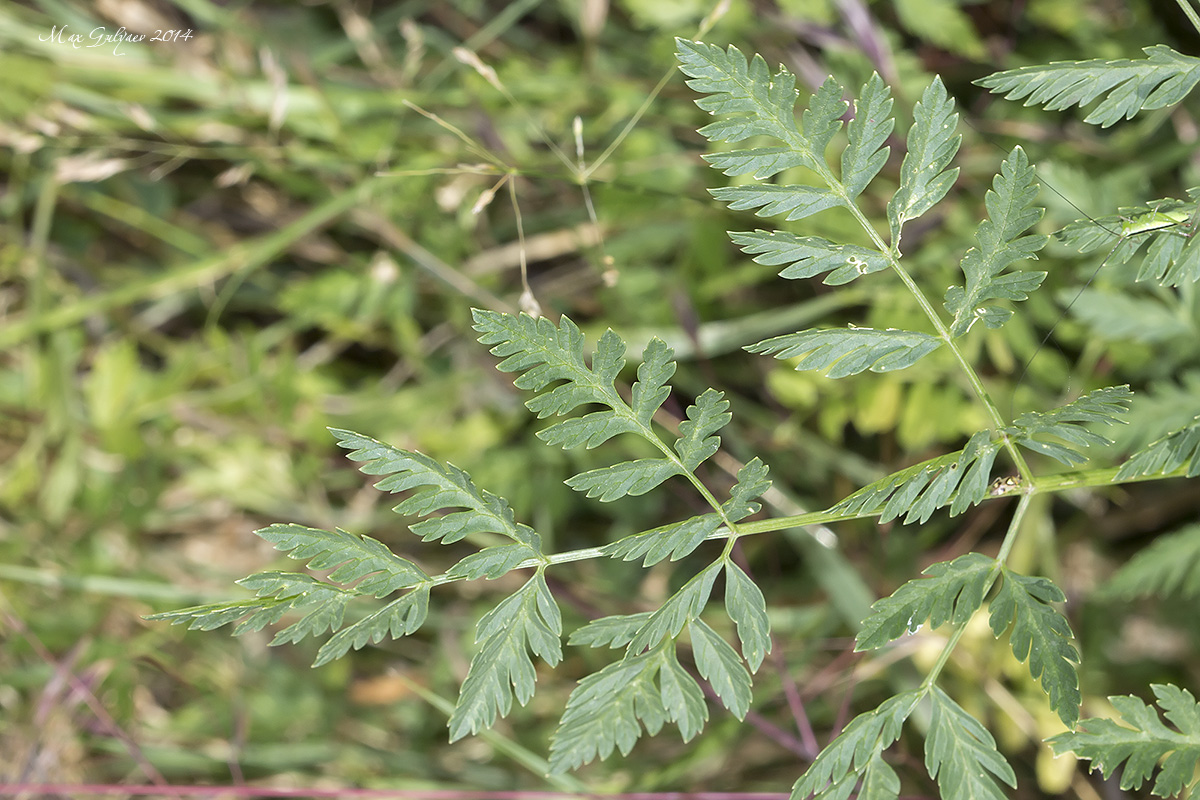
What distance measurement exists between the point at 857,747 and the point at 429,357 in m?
2.00

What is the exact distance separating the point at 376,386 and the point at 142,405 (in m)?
0.70

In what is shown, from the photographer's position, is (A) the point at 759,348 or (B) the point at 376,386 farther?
(B) the point at 376,386

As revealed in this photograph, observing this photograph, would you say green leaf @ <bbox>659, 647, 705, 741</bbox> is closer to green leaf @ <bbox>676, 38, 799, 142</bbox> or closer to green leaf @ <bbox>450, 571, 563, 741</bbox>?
green leaf @ <bbox>450, 571, 563, 741</bbox>

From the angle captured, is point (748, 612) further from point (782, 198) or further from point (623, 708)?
point (782, 198)

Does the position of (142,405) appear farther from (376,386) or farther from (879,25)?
(879,25)

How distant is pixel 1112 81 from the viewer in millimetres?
1187

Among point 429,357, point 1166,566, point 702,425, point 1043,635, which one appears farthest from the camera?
point 429,357

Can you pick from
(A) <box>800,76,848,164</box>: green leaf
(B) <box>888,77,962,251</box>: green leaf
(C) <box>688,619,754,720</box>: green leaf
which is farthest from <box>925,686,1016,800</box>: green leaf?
(A) <box>800,76,848,164</box>: green leaf

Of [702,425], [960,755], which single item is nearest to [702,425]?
[702,425]

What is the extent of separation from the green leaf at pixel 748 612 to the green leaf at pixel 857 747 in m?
0.15

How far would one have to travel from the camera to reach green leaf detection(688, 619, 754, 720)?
115 centimetres

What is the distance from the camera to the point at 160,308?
2.91m

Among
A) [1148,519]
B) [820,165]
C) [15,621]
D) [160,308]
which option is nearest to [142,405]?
[160,308]

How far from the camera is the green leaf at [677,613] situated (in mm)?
1195
